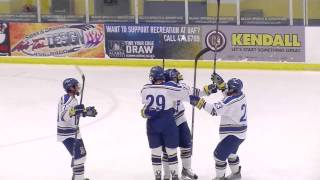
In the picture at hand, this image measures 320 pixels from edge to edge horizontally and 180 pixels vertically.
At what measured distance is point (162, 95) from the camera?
6.06 metres

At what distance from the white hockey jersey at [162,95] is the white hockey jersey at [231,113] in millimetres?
244

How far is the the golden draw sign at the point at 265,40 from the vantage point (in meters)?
12.3

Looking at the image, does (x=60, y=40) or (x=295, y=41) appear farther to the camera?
(x=60, y=40)

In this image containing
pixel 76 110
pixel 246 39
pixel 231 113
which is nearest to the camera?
pixel 76 110

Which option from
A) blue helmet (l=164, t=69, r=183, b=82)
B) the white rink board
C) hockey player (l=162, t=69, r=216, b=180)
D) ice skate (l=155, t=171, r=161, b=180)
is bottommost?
ice skate (l=155, t=171, r=161, b=180)

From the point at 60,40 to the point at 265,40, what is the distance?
373 cm

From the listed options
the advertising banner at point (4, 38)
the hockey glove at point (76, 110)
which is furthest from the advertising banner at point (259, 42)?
the hockey glove at point (76, 110)

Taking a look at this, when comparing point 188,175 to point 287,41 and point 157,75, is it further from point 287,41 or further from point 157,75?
point 287,41

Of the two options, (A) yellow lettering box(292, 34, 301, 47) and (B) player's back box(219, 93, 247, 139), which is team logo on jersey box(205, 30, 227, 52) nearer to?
(A) yellow lettering box(292, 34, 301, 47)

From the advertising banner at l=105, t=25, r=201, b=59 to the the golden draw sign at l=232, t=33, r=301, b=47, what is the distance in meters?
0.70

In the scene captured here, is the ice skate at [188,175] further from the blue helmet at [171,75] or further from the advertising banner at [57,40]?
the advertising banner at [57,40]

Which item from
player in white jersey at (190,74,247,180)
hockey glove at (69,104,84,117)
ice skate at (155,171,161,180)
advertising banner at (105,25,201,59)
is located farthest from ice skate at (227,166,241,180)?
advertising banner at (105,25,201,59)

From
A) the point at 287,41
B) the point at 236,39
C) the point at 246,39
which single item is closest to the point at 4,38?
the point at 236,39

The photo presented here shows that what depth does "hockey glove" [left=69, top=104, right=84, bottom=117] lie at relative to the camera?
5.83 m
